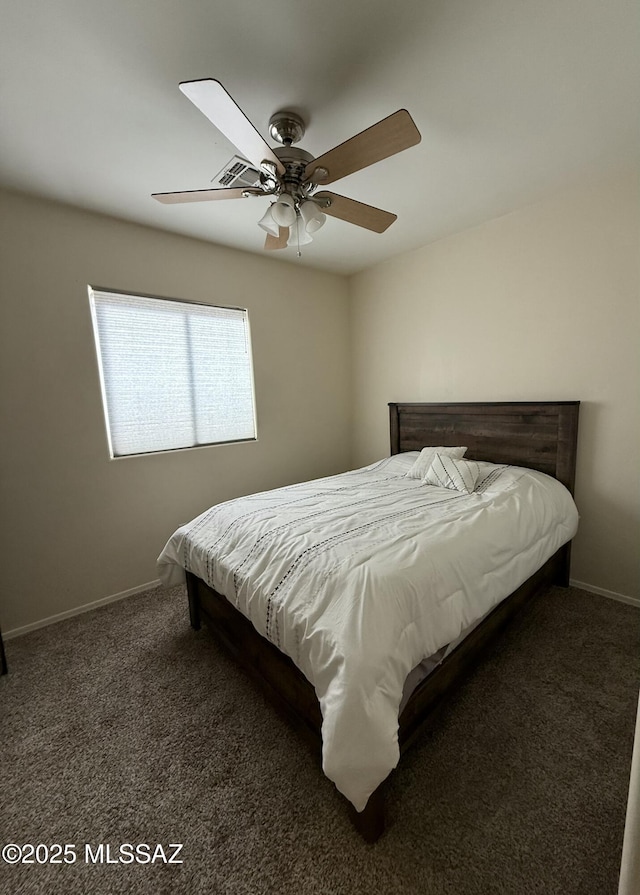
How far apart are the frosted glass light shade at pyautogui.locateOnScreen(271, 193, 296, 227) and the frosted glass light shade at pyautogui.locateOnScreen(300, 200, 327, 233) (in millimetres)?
51

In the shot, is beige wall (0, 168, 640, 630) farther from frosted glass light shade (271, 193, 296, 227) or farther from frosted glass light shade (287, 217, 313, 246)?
frosted glass light shade (271, 193, 296, 227)

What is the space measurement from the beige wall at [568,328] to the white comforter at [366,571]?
386mm

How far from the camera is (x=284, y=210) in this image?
1576mm

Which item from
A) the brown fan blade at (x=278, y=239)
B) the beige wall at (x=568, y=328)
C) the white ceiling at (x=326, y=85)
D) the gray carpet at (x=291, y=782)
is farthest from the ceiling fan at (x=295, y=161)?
the gray carpet at (x=291, y=782)

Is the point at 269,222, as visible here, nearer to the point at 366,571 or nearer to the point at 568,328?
the point at 366,571

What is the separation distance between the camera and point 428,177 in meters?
2.07

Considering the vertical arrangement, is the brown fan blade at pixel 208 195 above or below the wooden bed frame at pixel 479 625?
above

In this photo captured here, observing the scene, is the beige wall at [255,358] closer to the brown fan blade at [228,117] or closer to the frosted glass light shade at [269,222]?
the frosted glass light shade at [269,222]

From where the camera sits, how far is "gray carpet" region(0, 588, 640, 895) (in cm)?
104

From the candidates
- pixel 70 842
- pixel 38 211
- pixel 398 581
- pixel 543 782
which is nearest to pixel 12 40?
pixel 38 211

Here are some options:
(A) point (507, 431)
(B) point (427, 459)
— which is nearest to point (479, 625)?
(B) point (427, 459)

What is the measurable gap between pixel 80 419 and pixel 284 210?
1880 mm

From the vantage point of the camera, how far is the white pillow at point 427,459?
2.60m

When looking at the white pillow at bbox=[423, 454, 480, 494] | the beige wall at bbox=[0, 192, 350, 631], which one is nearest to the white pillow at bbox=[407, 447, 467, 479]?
the white pillow at bbox=[423, 454, 480, 494]
